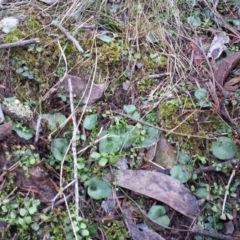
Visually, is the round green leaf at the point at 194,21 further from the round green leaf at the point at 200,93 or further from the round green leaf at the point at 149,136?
the round green leaf at the point at 149,136

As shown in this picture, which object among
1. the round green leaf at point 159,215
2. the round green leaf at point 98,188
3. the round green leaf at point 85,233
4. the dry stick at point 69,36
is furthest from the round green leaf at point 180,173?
the dry stick at point 69,36

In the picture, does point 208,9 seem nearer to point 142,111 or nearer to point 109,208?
point 142,111

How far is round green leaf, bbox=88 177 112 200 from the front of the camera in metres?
1.27

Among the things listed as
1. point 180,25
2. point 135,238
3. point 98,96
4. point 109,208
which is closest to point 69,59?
point 98,96

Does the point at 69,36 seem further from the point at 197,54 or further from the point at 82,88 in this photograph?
the point at 197,54

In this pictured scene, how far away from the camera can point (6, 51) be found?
1.54m

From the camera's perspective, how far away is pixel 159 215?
4.17 feet

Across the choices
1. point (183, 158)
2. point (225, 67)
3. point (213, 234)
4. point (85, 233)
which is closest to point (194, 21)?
point (225, 67)

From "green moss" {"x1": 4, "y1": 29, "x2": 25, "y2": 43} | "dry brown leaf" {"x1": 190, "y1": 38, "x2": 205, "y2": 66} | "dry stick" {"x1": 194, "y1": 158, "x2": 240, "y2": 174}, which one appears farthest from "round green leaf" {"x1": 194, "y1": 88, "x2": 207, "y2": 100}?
"green moss" {"x1": 4, "y1": 29, "x2": 25, "y2": 43}

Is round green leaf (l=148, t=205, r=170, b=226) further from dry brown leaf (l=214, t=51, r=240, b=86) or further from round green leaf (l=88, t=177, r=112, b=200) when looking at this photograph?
dry brown leaf (l=214, t=51, r=240, b=86)

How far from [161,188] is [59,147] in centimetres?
37

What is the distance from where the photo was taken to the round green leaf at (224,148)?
1.37m

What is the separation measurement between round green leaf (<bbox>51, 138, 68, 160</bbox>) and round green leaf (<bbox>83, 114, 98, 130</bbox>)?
0.32 feet

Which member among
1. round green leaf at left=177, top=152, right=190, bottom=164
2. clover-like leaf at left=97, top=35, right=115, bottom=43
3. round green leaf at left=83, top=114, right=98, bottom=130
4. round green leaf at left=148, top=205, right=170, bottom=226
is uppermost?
clover-like leaf at left=97, top=35, right=115, bottom=43
